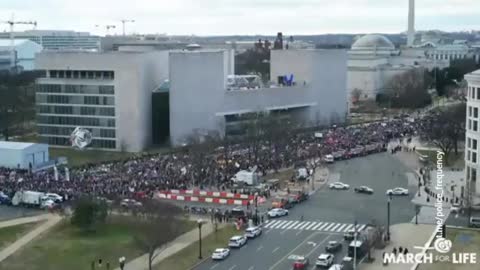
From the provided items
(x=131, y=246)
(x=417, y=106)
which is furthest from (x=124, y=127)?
(x=417, y=106)

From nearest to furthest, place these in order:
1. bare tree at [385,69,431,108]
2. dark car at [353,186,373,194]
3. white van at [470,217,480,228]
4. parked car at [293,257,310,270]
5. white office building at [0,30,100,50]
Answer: parked car at [293,257,310,270] → white van at [470,217,480,228] → dark car at [353,186,373,194] → bare tree at [385,69,431,108] → white office building at [0,30,100,50]

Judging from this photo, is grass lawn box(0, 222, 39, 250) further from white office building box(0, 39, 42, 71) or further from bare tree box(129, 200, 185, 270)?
white office building box(0, 39, 42, 71)

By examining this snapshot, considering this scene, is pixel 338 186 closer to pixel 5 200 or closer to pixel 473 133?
pixel 473 133

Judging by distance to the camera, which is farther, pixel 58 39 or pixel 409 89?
pixel 58 39

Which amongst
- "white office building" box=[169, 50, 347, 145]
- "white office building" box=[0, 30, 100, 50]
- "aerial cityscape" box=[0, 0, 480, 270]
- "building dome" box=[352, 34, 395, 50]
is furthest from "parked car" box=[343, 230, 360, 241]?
"white office building" box=[0, 30, 100, 50]

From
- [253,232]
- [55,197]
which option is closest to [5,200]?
[55,197]

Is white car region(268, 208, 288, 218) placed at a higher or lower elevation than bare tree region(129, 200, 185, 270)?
lower

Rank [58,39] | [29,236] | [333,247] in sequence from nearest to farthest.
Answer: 1. [333,247]
2. [29,236]
3. [58,39]

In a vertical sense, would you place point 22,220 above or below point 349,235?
below
